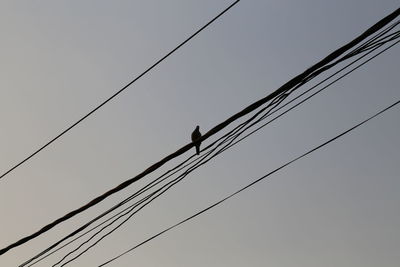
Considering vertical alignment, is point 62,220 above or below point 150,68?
below

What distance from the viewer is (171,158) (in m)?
4.73

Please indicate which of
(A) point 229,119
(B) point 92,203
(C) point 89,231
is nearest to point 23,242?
(C) point 89,231

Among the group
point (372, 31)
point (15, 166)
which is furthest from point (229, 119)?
point (15, 166)

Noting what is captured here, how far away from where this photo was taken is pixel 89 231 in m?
6.00

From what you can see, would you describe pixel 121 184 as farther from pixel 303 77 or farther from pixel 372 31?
pixel 372 31

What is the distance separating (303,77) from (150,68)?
1568 millimetres

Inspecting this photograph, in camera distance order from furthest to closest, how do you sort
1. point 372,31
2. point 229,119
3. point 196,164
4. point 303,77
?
point 196,164, point 229,119, point 303,77, point 372,31

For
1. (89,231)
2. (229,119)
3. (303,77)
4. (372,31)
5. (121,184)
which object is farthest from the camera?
(89,231)

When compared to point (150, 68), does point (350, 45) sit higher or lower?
lower

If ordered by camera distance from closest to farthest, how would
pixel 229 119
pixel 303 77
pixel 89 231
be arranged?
pixel 303 77 → pixel 229 119 → pixel 89 231

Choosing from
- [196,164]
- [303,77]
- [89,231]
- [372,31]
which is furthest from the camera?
[89,231]

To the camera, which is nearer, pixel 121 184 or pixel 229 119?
pixel 229 119

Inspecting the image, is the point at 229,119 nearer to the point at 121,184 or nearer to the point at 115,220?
the point at 121,184

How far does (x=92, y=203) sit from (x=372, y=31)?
9.76ft
